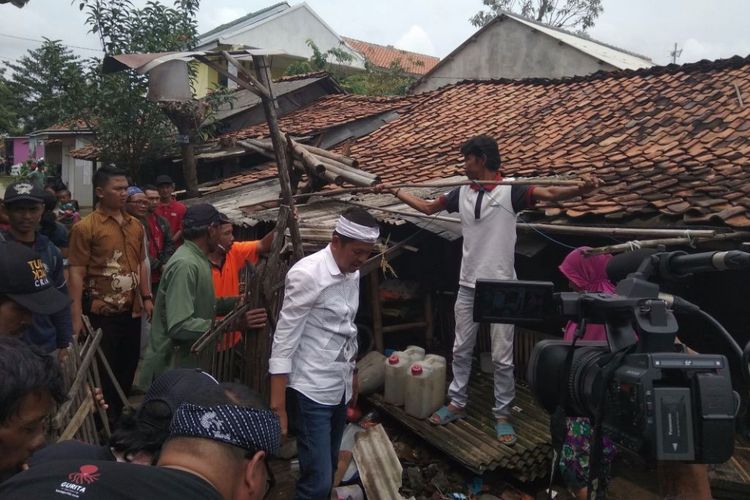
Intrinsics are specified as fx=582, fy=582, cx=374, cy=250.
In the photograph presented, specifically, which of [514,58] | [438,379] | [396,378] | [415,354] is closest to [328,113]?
[514,58]

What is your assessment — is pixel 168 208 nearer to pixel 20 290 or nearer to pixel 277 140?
pixel 277 140

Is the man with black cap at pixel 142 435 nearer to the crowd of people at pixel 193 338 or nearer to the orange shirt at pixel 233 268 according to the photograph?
the crowd of people at pixel 193 338

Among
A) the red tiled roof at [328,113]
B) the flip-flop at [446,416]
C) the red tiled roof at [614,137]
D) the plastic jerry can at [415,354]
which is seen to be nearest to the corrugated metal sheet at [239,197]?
the red tiled roof at [614,137]

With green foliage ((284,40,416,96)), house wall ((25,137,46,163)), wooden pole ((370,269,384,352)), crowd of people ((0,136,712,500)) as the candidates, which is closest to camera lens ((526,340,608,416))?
crowd of people ((0,136,712,500))

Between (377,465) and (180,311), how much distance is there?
6.07 feet

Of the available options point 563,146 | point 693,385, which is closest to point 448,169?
point 563,146

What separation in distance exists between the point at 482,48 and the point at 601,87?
31.4 ft

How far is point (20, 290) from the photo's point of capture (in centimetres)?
252

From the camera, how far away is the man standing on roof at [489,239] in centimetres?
414

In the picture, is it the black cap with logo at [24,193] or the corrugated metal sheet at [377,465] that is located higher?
the black cap with logo at [24,193]

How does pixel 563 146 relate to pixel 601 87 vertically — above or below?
below

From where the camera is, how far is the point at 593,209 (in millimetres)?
4602

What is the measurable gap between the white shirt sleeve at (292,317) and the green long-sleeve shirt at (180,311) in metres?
0.62

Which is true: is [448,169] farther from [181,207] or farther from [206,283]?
[206,283]
